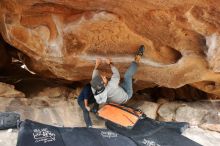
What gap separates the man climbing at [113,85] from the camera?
16.8 ft

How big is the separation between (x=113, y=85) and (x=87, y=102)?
644 mm

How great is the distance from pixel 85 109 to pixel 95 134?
2.44 ft

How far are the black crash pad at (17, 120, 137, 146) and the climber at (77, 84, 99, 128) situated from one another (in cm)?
46

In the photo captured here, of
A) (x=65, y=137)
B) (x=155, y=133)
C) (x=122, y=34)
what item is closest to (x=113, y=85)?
(x=122, y=34)

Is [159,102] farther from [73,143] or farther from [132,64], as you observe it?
[73,143]

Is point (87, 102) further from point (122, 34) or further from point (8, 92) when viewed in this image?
point (8, 92)

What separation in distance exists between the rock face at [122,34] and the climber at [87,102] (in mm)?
448

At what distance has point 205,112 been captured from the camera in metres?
6.18

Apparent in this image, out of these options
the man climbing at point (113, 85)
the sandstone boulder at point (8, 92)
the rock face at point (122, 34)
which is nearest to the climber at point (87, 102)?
the man climbing at point (113, 85)

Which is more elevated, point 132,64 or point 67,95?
point 132,64

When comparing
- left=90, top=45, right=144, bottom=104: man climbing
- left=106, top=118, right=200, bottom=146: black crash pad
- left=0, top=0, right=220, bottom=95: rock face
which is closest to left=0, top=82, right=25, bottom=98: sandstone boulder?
left=0, top=0, right=220, bottom=95: rock face

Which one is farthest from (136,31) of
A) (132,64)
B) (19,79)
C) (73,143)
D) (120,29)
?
(19,79)

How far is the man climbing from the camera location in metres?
5.12

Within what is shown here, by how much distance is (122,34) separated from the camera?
16.9ft
